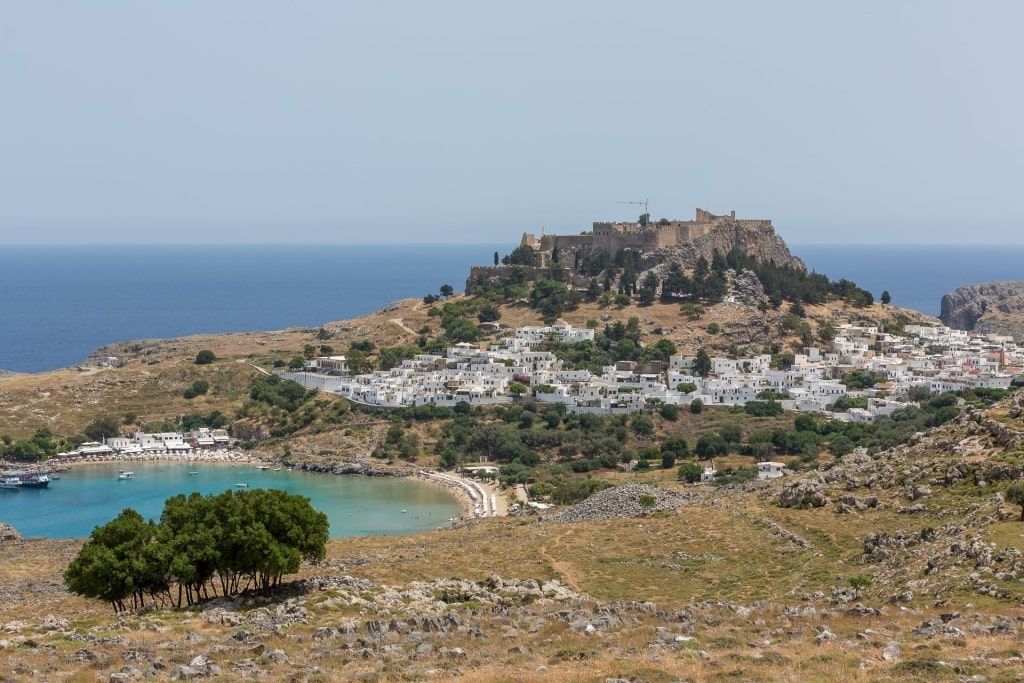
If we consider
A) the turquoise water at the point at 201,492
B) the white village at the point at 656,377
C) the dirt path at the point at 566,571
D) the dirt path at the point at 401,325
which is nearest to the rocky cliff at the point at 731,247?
the white village at the point at 656,377

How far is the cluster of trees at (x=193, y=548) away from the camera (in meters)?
21.3

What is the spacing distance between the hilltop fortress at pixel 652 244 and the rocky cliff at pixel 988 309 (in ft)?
79.8

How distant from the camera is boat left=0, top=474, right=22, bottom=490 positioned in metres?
54.1

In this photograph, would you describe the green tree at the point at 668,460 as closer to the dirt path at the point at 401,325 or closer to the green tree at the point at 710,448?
the green tree at the point at 710,448

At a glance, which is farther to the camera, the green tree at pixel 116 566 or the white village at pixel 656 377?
the white village at pixel 656 377

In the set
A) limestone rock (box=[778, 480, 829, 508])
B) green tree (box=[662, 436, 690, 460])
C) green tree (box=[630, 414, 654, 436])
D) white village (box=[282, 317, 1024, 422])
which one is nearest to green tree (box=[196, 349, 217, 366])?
white village (box=[282, 317, 1024, 422])

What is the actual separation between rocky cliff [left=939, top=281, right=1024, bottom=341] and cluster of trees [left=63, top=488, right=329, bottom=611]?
88090 mm

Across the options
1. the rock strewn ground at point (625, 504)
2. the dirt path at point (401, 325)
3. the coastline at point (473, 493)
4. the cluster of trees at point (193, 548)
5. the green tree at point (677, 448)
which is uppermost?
the cluster of trees at point (193, 548)

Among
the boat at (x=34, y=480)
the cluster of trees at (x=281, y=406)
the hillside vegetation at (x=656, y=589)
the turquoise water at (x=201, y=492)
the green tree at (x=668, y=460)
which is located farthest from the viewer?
the cluster of trees at (x=281, y=406)

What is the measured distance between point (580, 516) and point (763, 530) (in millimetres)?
8488

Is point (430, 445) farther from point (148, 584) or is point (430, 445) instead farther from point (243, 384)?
point (148, 584)

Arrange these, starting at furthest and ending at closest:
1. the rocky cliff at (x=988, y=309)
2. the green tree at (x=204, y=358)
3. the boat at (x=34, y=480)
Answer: the rocky cliff at (x=988, y=309) < the green tree at (x=204, y=358) < the boat at (x=34, y=480)

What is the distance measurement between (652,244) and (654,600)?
59052mm

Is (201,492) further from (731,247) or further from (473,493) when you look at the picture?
(731,247)
